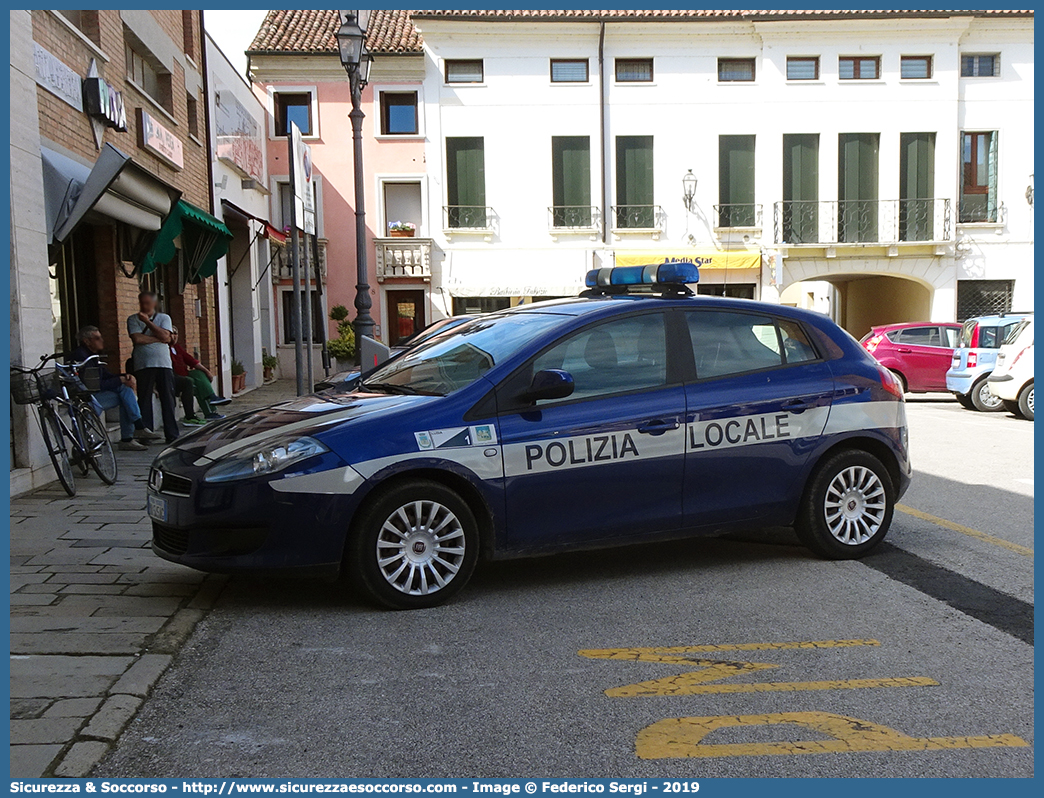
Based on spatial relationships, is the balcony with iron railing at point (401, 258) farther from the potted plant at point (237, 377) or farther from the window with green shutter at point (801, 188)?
the window with green shutter at point (801, 188)

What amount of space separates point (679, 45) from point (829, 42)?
4553 mm

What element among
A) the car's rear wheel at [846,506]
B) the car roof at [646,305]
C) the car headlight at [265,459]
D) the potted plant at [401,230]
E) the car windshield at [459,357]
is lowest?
the car's rear wheel at [846,506]

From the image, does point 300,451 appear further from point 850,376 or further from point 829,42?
point 829,42

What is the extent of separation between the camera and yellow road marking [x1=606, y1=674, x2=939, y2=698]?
406 cm

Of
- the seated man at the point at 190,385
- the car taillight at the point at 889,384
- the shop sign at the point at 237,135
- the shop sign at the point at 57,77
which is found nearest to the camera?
the car taillight at the point at 889,384

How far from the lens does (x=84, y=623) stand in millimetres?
5000

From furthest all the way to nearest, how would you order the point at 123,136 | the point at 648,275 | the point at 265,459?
the point at 123,136 < the point at 648,275 < the point at 265,459

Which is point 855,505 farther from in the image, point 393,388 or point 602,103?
point 602,103

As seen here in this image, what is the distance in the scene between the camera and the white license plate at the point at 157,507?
5.39 m

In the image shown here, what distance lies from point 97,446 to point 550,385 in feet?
18.0

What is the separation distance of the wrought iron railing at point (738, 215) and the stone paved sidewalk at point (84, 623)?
26.4 m

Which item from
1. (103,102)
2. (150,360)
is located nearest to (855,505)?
(150,360)

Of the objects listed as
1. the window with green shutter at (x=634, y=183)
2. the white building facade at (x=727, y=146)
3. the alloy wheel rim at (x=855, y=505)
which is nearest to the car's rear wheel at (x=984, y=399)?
the alloy wheel rim at (x=855, y=505)

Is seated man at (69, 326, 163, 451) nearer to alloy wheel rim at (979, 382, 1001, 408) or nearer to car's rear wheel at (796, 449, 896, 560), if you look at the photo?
car's rear wheel at (796, 449, 896, 560)
